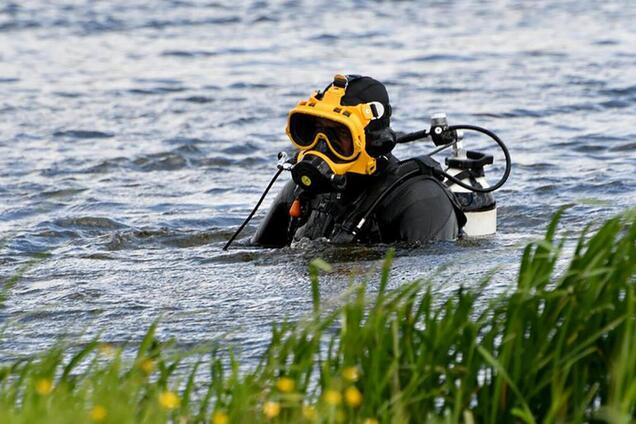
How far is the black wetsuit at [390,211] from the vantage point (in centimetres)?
624

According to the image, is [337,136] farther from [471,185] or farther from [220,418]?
[220,418]

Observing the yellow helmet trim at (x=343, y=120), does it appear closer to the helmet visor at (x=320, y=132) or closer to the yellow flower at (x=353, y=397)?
the helmet visor at (x=320, y=132)

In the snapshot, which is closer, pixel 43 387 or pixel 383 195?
pixel 43 387

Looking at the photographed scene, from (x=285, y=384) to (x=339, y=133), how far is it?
10.2ft

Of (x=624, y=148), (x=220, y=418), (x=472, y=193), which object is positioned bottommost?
(x=624, y=148)

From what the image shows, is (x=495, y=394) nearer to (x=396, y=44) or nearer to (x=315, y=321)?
(x=315, y=321)

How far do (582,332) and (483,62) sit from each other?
461 inches

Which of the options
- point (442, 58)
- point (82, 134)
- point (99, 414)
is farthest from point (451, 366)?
point (442, 58)

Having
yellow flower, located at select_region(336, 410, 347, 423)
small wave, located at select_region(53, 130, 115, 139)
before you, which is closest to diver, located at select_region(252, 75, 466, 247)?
yellow flower, located at select_region(336, 410, 347, 423)

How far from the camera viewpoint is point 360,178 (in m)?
6.44

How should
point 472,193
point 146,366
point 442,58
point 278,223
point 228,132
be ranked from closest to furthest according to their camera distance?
point 146,366 → point 472,193 → point 278,223 → point 228,132 → point 442,58

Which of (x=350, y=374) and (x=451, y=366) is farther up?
(x=350, y=374)

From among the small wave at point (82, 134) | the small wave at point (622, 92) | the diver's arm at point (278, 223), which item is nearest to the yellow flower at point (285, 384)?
the diver's arm at point (278, 223)

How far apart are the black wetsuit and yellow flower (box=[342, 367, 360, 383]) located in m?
2.78
